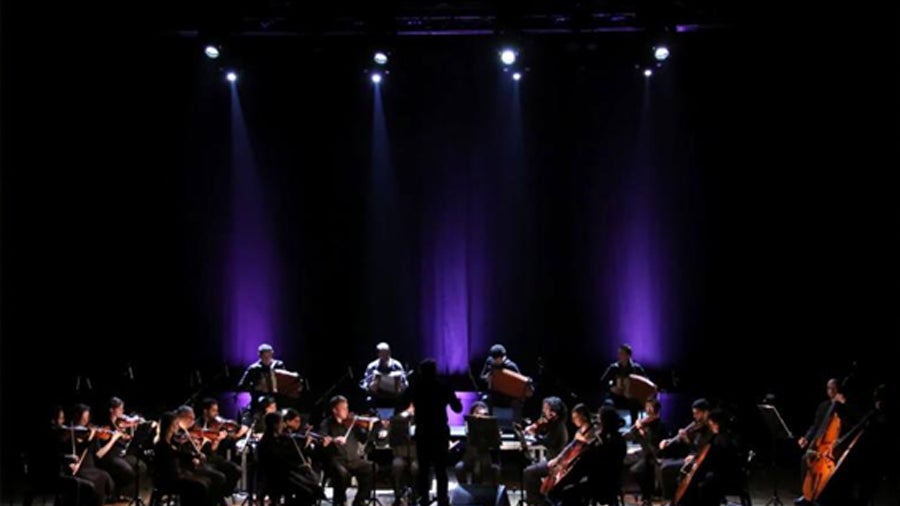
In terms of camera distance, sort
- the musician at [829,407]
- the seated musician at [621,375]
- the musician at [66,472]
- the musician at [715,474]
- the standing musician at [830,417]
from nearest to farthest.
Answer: the musician at [715,474], the musician at [66,472], the standing musician at [830,417], the musician at [829,407], the seated musician at [621,375]

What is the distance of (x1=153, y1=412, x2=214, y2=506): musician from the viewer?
31.1 feet

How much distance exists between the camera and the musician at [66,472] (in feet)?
31.3

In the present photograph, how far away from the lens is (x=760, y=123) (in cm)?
1464

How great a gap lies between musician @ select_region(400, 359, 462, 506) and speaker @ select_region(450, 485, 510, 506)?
40cm

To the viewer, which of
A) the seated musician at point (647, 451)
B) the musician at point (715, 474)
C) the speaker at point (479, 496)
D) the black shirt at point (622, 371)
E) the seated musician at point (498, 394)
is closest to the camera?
the musician at point (715, 474)

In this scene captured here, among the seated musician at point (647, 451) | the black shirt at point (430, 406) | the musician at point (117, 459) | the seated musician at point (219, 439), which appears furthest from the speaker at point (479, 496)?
the musician at point (117, 459)

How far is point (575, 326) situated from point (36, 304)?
339 inches

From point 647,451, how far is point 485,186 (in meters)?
5.97

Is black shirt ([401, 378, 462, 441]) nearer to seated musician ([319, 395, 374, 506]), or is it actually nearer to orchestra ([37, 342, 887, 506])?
orchestra ([37, 342, 887, 506])

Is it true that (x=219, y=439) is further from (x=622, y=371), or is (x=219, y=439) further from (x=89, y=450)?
(x=622, y=371)

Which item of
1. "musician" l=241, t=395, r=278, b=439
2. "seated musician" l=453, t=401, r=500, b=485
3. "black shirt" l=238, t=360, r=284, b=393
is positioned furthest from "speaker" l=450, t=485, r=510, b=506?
"black shirt" l=238, t=360, r=284, b=393

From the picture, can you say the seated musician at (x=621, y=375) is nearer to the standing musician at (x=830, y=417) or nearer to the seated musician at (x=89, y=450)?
the standing musician at (x=830, y=417)

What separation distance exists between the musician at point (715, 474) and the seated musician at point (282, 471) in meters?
3.93

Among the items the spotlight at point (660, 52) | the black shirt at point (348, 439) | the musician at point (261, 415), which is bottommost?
the black shirt at point (348, 439)
